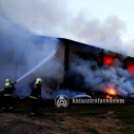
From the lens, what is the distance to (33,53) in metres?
8.23

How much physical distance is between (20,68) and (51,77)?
2.04m

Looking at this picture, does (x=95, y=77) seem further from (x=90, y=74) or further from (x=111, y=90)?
(x=111, y=90)

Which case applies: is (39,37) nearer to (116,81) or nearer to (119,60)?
(116,81)

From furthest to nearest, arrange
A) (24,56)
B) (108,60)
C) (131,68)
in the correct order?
(131,68) < (108,60) < (24,56)

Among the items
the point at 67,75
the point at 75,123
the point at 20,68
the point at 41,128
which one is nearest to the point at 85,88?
the point at 67,75

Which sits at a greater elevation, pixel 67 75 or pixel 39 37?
pixel 39 37

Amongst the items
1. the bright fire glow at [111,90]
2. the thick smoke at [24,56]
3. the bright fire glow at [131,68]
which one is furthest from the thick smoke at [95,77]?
the bright fire glow at [131,68]

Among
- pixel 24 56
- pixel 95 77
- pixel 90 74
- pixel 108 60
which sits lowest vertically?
pixel 95 77

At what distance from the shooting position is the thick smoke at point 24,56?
7367mm

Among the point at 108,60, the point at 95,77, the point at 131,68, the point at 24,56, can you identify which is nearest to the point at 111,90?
the point at 95,77

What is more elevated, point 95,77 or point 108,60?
point 108,60

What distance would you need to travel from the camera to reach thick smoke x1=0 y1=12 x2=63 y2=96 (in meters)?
7.37

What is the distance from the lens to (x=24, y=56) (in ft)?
26.6

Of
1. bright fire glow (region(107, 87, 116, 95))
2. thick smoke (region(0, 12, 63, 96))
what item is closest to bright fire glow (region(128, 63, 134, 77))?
bright fire glow (region(107, 87, 116, 95))
